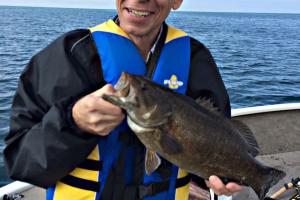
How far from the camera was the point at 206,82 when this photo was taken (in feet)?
9.82

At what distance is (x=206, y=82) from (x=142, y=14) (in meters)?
0.73

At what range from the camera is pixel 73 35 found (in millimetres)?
2744

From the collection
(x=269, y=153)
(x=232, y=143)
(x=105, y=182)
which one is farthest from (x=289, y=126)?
(x=105, y=182)

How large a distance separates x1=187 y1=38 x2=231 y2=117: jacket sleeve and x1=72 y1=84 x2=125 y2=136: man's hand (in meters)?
0.94

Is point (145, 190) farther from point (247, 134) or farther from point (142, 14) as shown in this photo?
point (142, 14)

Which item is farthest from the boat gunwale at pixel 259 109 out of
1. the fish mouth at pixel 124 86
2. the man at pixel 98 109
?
the fish mouth at pixel 124 86

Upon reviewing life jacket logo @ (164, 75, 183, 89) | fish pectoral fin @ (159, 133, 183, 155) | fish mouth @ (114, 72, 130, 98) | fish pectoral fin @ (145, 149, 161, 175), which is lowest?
fish pectoral fin @ (145, 149, 161, 175)

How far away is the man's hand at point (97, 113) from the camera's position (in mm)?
2109

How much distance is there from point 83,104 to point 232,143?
118cm

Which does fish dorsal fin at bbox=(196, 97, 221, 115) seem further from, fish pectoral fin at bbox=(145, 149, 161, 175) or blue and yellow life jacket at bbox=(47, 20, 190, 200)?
fish pectoral fin at bbox=(145, 149, 161, 175)

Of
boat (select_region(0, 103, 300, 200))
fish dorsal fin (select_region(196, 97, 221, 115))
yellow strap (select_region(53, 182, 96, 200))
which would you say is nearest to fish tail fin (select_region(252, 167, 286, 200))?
fish dorsal fin (select_region(196, 97, 221, 115))

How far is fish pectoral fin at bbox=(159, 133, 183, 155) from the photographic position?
245cm

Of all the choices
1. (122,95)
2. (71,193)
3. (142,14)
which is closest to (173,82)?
(142,14)

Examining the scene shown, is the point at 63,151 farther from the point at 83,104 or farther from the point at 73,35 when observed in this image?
the point at 73,35
